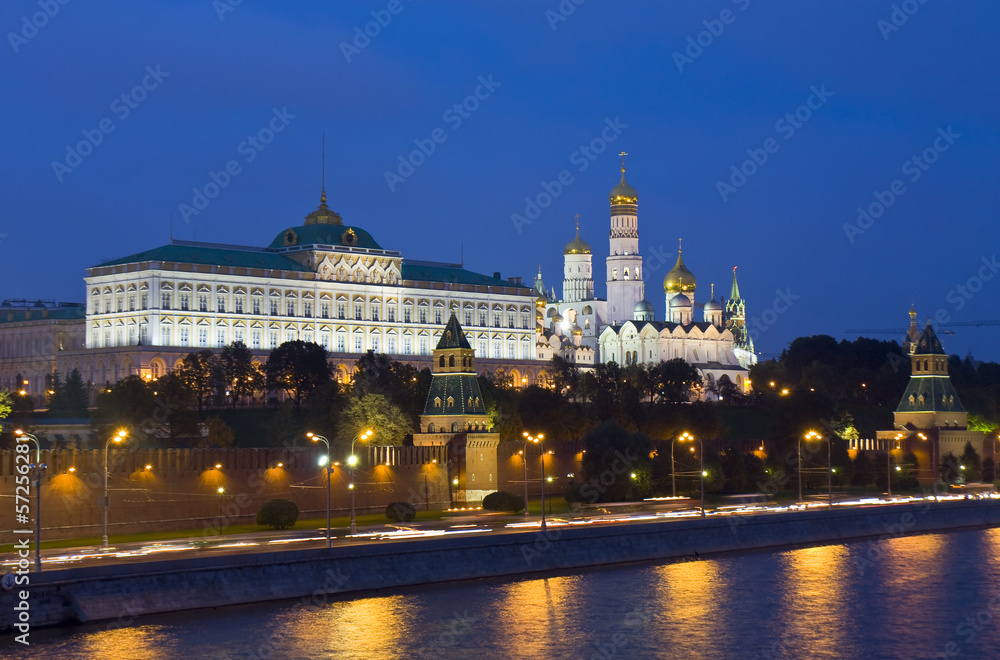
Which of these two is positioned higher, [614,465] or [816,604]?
[614,465]

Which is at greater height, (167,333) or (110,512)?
(167,333)

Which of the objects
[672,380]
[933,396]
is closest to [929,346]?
[933,396]

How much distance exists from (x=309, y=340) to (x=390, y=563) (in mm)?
102155

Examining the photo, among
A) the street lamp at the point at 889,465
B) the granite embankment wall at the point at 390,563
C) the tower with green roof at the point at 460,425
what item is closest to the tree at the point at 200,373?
the tower with green roof at the point at 460,425

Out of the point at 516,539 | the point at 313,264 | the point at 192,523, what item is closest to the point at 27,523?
the point at 192,523

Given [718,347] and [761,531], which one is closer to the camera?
[761,531]

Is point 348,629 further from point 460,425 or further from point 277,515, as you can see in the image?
point 460,425

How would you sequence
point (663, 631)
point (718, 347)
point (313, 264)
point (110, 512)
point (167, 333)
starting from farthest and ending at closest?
point (718, 347)
point (313, 264)
point (167, 333)
point (110, 512)
point (663, 631)

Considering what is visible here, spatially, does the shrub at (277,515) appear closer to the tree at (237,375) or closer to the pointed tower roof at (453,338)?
the pointed tower roof at (453,338)

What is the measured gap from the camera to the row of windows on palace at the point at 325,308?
147m

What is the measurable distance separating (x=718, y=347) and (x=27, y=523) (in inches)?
5552

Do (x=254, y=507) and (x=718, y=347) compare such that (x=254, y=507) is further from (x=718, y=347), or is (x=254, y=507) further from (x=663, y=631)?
(x=718, y=347)

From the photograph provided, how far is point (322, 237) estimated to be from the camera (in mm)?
163250

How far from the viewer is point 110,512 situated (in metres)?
67.1
